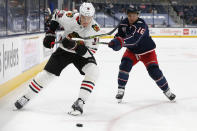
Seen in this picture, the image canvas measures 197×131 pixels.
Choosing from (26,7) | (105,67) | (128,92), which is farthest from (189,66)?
(26,7)

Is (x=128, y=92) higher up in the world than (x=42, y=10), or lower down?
lower down

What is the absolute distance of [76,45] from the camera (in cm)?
274

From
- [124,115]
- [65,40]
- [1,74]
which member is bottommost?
[124,115]

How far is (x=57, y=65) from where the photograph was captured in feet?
9.49

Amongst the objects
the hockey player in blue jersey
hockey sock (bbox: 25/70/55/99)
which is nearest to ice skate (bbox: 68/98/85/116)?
hockey sock (bbox: 25/70/55/99)

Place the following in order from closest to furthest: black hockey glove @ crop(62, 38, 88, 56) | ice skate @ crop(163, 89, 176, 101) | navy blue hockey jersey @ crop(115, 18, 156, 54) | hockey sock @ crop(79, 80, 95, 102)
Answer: black hockey glove @ crop(62, 38, 88, 56) → hockey sock @ crop(79, 80, 95, 102) → navy blue hockey jersey @ crop(115, 18, 156, 54) → ice skate @ crop(163, 89, 176, 101)

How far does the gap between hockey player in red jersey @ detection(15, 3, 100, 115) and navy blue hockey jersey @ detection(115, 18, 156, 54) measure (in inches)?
13.8

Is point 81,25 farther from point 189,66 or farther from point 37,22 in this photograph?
point 189,66

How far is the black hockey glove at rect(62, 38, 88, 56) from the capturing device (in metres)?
2.73

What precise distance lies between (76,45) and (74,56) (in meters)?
0.24

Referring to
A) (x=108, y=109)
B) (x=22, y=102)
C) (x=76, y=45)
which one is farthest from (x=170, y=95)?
(x=22, y=102)

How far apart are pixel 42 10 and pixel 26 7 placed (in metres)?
1.18

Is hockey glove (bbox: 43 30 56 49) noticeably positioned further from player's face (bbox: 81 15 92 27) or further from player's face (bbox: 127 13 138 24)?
player's face (bbox: 127 13 138 24)

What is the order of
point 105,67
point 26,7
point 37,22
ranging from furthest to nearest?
point 105,67 < point 37,22 < point 26,7
